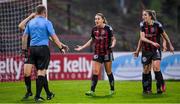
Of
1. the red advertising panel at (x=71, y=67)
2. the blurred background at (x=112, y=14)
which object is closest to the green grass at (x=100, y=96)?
the red advertising panel at (x=71, y=67)

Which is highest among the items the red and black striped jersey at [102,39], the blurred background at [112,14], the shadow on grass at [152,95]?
the blurred background at [112,14]

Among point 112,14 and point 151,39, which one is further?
point 112,14

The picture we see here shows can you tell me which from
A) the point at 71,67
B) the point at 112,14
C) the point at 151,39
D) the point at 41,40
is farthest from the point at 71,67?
the point at 112,14

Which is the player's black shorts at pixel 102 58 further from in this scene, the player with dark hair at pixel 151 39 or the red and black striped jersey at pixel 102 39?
the player with dark hair at pixel 151 39

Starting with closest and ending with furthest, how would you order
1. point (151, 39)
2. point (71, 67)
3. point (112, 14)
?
point (151, 39), point (71, 67), point (112, 14)

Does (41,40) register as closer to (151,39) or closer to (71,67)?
(151,39)

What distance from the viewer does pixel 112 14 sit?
37.7m

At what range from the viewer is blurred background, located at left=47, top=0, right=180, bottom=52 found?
3475 centimetres

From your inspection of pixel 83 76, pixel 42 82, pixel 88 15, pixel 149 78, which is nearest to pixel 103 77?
pixel 83 76

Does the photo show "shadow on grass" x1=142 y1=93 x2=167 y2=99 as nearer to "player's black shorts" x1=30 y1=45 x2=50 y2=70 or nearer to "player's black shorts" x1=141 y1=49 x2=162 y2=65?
"player's black shorts" x1=141 y1=49 x2=162 y2=65

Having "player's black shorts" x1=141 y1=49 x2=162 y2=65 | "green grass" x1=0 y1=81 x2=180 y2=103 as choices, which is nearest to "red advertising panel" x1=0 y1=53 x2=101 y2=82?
"green grass" x1=0 y1=81 x2=180 y2=103

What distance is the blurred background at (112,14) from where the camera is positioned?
114 ft

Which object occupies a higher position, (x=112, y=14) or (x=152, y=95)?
(x=112, y=14)

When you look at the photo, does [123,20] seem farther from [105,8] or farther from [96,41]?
[96,41]
